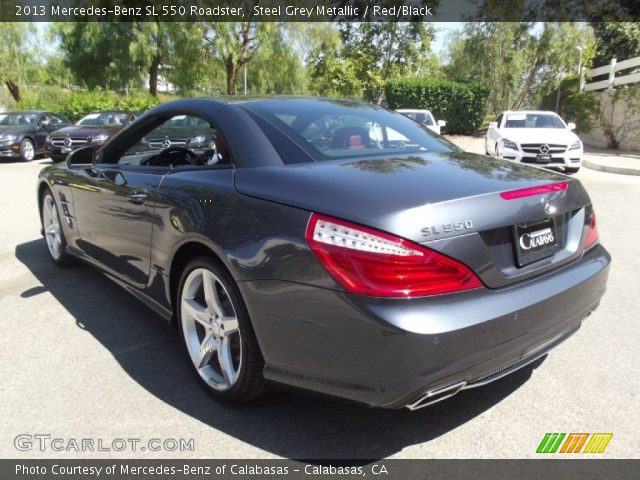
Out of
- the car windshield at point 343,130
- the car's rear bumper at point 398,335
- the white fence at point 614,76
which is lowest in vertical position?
the car's rear bumper at point 398,335

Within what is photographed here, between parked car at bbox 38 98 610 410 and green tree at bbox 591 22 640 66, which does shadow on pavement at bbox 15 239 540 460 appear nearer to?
parked car at bbox 38 98 610 410

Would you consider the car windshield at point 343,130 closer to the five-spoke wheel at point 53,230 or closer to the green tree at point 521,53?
the five-spoke wheel at point 53,230

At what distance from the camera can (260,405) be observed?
265 cm

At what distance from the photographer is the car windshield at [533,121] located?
1295 centimetres

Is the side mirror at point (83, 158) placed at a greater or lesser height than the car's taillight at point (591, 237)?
greater

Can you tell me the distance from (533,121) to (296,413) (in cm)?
1235

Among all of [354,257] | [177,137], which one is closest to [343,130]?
[354,257]

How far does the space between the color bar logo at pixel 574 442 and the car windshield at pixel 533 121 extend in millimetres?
11859

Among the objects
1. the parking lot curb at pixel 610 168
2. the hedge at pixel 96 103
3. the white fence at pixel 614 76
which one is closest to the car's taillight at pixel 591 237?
Result: the parking lot curb at pixel 610 168

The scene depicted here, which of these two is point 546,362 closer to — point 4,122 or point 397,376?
point 397,376

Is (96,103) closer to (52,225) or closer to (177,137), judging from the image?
(177,137)

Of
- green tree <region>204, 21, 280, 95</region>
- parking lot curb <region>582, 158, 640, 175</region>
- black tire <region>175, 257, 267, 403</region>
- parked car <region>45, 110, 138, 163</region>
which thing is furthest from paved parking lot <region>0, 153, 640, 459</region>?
green tree <region>204, 21, 280, 95</region>

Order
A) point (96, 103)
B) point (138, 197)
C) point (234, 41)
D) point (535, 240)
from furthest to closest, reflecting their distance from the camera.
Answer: point (234, 41) < point (96, 103) < point (138, 197) < point (535, 240)

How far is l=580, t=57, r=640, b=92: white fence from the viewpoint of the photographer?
17875mm
